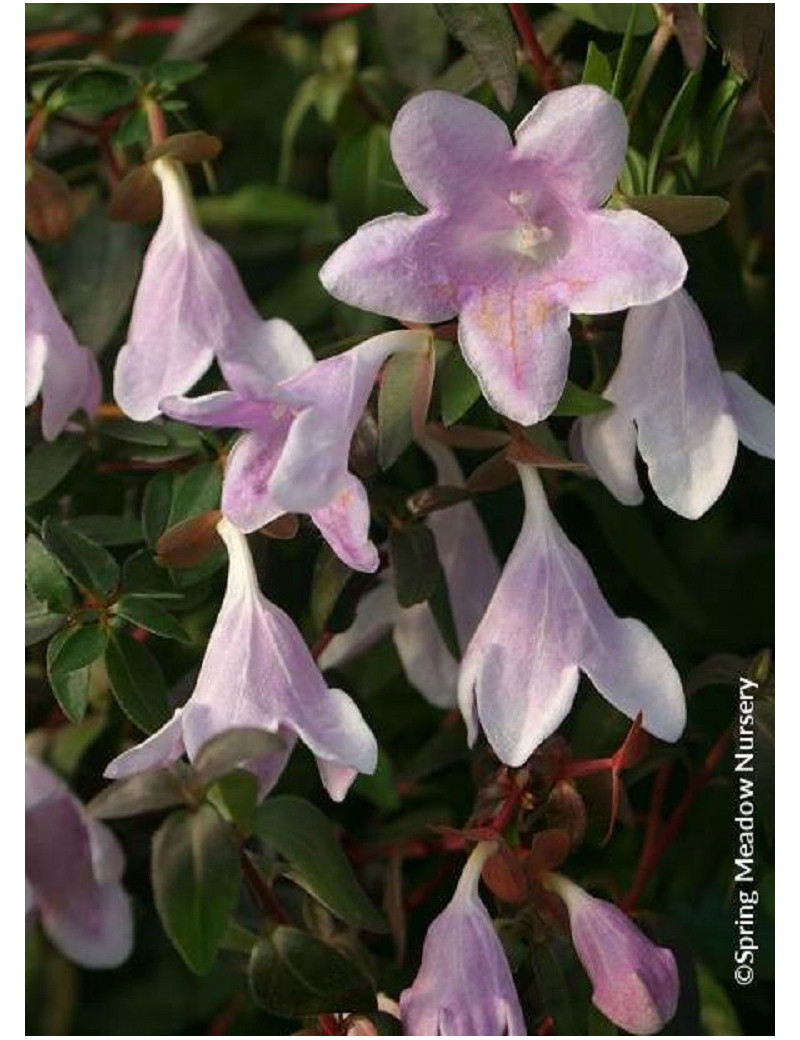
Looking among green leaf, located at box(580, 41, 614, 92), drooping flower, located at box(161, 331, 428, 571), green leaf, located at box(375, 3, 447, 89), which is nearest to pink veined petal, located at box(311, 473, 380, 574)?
drooping flower, located at box(161, 331, 428, 571)

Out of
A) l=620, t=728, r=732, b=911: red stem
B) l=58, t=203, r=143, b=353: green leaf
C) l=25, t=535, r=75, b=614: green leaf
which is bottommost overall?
l=620, t=728, r=732, b=911: red stem

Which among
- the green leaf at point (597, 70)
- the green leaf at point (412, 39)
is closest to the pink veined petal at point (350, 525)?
the green leaf at point (597, 70)

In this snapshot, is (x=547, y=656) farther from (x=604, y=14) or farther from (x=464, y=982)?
(x=604, y=14)

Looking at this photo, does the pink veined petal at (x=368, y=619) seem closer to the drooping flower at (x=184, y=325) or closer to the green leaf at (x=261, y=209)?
the drooping flower at (x=184, y=325)

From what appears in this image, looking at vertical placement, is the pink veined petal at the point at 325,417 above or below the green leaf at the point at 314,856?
above

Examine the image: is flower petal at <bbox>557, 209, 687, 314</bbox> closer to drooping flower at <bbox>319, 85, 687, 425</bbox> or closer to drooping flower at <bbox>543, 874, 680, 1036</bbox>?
drooping flower at <bbox>319, 85, 687, 425</bbox>

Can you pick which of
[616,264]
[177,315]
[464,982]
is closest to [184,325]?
[177,315]

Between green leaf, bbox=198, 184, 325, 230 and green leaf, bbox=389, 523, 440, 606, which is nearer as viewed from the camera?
green leaf, bbox=389, 523, 440, 606
